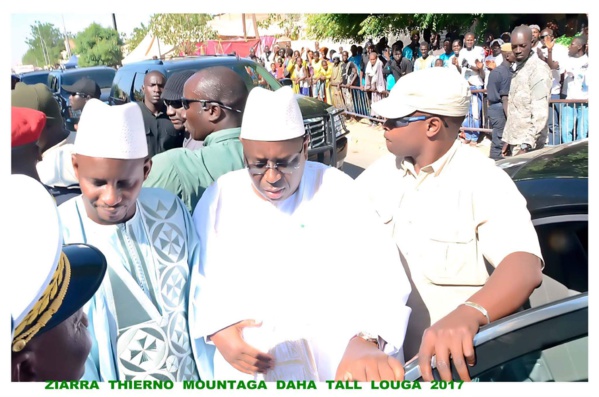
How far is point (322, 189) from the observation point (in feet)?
8.39

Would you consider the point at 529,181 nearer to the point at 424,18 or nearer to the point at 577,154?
the point at 577,154

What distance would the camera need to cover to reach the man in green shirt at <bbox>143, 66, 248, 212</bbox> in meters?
2.66

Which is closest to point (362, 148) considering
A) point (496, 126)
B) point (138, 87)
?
point (496, 126)

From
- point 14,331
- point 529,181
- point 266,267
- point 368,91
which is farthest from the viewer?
point 368,91

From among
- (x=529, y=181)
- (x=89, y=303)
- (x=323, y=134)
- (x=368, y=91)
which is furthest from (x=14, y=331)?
(x=368, y=91)

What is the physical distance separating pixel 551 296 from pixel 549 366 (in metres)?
0.66

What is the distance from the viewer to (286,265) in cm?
247

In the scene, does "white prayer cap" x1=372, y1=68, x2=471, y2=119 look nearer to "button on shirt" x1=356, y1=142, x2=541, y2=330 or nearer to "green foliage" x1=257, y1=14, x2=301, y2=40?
"button on shirt" x1=356, y1=142, x2=541, y2=330

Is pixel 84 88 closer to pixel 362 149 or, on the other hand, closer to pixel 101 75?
pixel 101 75

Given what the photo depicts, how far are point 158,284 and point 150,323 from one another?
0.49 ft

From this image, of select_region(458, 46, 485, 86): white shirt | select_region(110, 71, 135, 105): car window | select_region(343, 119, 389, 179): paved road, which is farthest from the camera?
select_region(343, 119, 389, 179): paved road

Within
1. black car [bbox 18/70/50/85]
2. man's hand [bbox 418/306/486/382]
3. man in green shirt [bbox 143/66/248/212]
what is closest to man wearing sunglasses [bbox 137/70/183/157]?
black car [bbox 18/70/50/85]

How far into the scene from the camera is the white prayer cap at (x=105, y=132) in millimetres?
2182

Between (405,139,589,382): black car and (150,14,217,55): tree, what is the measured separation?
6.15 ft
